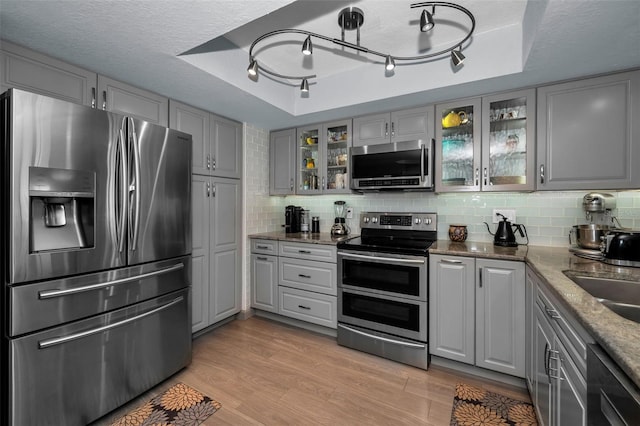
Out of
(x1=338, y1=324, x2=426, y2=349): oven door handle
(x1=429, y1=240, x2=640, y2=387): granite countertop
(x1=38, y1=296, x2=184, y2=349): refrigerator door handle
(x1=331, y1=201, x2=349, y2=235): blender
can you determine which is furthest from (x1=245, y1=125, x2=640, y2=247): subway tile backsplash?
(x1=38, y1=296, x2=184, y2=349): refrigerator door handle

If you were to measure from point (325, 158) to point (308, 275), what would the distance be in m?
1.34

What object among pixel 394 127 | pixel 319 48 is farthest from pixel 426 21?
pixel 394 127

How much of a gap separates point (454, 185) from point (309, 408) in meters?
2.14

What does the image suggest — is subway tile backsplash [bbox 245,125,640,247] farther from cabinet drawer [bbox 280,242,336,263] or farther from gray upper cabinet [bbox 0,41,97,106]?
gray upper cabinet [bbox 0,41,97,106]

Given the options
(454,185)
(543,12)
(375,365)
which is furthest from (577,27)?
(375,365)

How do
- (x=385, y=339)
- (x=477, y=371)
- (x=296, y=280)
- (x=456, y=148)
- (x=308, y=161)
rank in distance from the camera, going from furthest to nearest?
(x=308, y=161) → (x=296, y=280) → (x=456, y=148) → (x=385, y=339) → (x=477, y=371)

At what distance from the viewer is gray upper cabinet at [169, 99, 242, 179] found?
8.59 ft

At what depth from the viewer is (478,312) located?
2.08m

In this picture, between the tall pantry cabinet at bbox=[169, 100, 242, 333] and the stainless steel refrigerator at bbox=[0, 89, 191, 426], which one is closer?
the stainless steel refrigerator at bbox=[0, 89, 191, 426]

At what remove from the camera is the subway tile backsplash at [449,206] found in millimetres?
2328

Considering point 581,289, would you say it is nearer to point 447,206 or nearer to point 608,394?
point 608,394

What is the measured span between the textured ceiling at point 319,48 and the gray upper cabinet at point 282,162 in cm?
58

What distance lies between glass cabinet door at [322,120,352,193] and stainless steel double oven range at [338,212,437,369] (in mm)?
712

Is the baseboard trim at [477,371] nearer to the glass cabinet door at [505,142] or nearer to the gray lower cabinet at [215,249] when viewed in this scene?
the glass cabinet door at [505,142]
